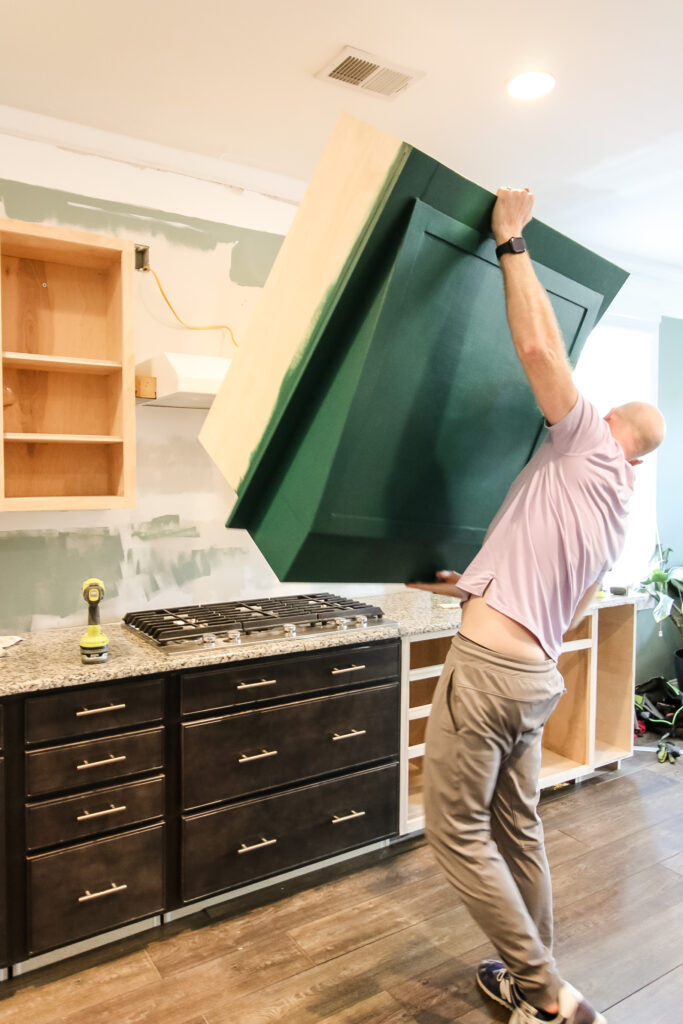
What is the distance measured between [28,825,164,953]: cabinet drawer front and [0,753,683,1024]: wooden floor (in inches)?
5.1

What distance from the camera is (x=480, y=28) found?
1.92 m

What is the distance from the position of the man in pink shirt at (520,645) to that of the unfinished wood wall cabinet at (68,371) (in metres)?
1.33

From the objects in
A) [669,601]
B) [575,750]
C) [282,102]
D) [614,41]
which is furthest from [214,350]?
[669,601]

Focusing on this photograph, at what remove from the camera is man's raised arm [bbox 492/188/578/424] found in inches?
49.7

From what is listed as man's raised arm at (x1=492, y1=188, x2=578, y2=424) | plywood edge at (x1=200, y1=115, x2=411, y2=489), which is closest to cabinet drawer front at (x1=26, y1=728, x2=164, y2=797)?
plywood edge at (x1=200, y1=115, x2=411, y2=489)

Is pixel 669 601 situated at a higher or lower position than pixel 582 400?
lower

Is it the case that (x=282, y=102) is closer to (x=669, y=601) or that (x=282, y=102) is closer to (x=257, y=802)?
(x=257, y=802)

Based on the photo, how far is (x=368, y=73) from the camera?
2.16m

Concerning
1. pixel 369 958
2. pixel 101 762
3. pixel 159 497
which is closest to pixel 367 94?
pixel 159 497

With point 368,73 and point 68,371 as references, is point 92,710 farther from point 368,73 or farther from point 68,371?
point 368,73

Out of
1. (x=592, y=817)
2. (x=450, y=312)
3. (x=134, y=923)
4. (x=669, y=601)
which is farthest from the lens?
(x=669, y=601)

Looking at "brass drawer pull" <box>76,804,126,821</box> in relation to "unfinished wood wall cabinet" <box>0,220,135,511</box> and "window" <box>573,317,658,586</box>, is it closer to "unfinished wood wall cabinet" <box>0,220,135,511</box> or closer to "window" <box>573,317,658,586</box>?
"unfinished wood wall cabinet" <box>0,220,135,511</box>

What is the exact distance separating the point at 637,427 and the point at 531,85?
132cm

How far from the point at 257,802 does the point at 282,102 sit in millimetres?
2300
